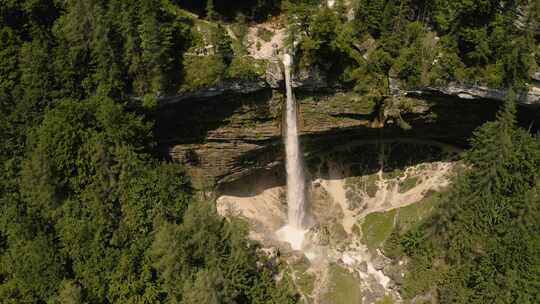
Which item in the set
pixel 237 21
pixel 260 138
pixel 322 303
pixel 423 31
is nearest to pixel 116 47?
pixel 237 21

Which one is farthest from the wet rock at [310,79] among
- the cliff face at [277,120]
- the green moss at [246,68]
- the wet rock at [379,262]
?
the wet rock at [379,262]

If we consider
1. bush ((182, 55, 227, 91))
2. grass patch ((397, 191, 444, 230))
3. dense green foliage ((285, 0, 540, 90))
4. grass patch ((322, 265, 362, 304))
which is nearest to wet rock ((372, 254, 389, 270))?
grass patch ((322, 265, 362, 304))

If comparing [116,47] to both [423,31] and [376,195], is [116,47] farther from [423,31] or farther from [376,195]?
[376,195]

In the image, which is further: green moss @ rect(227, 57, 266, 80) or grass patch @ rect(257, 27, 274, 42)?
grass patch @ rect(257, 27, 274, 42)

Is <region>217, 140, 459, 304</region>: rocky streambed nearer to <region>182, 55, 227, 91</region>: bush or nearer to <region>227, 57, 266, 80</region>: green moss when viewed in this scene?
<region>227, 57, 266, 80</region>: green moss

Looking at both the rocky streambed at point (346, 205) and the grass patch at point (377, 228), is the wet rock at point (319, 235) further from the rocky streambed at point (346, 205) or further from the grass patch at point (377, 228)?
the grass patch at point (377, 228)

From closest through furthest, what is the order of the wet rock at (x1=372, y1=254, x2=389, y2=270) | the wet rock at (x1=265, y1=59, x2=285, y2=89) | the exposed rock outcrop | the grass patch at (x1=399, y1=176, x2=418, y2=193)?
the exposed rock outcrop < the wet rock at (x1=265, y1=59, x2=285, y2=89) < the wet rock at (x1=372, y1=254, x2=389, y2=270) < the grass patch at (x1=399, y1=176, x2=418, y2=193)
